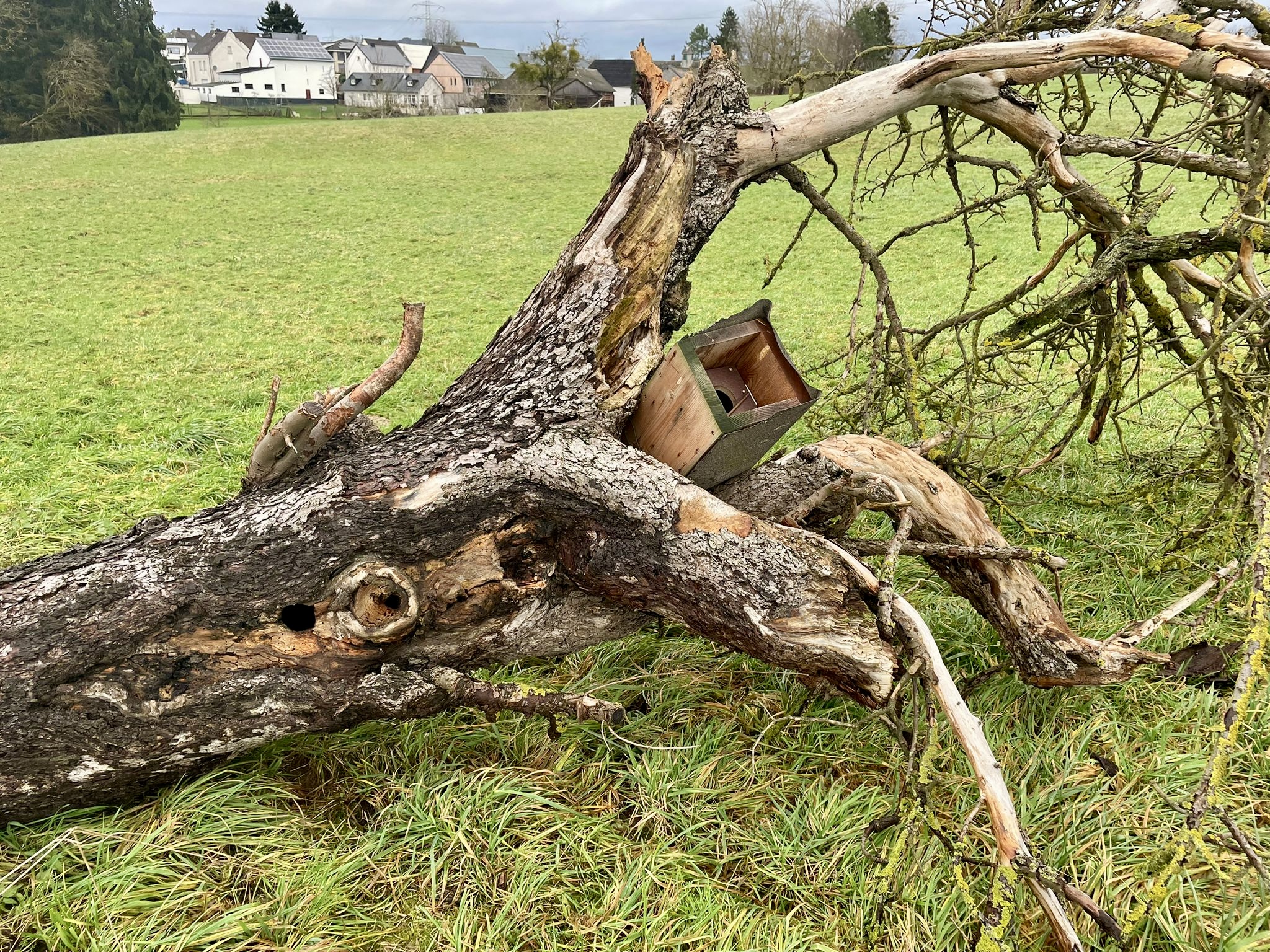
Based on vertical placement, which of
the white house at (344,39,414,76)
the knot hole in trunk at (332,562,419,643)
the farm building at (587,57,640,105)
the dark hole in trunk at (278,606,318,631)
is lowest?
the dark hole in trunk at (278,606,318,631)

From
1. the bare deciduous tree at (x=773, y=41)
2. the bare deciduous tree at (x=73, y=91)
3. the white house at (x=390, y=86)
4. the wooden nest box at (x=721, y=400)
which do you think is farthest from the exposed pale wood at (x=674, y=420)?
the white house at (x=390, y=86)

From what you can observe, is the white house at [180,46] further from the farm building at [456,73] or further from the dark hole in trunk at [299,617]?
the dark hole in trunk at [299,617]

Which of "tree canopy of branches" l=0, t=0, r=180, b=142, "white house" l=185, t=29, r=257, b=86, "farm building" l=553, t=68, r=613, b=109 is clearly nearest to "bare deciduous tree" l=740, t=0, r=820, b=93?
"farm building" l=553, t=68, r=613, b=109

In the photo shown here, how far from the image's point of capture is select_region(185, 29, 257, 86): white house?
81.2m

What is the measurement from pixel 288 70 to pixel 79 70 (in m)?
49.9

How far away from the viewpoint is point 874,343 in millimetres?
3508

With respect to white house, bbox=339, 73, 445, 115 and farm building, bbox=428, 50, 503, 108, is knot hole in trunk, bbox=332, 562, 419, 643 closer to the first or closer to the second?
white house, bbox=339, 73, 445, 115

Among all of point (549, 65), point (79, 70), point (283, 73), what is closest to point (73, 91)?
point (79, 70)

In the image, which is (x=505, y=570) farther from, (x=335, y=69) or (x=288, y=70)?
(x=335, y=69)

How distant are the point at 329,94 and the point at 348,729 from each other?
8835 centimetres

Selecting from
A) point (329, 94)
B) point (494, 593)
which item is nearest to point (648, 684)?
point (494, 593)

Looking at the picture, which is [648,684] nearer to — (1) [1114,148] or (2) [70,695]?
(2) [70,695]

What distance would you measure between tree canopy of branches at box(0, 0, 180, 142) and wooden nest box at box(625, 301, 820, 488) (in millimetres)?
43369

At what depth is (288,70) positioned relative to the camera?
259ft
